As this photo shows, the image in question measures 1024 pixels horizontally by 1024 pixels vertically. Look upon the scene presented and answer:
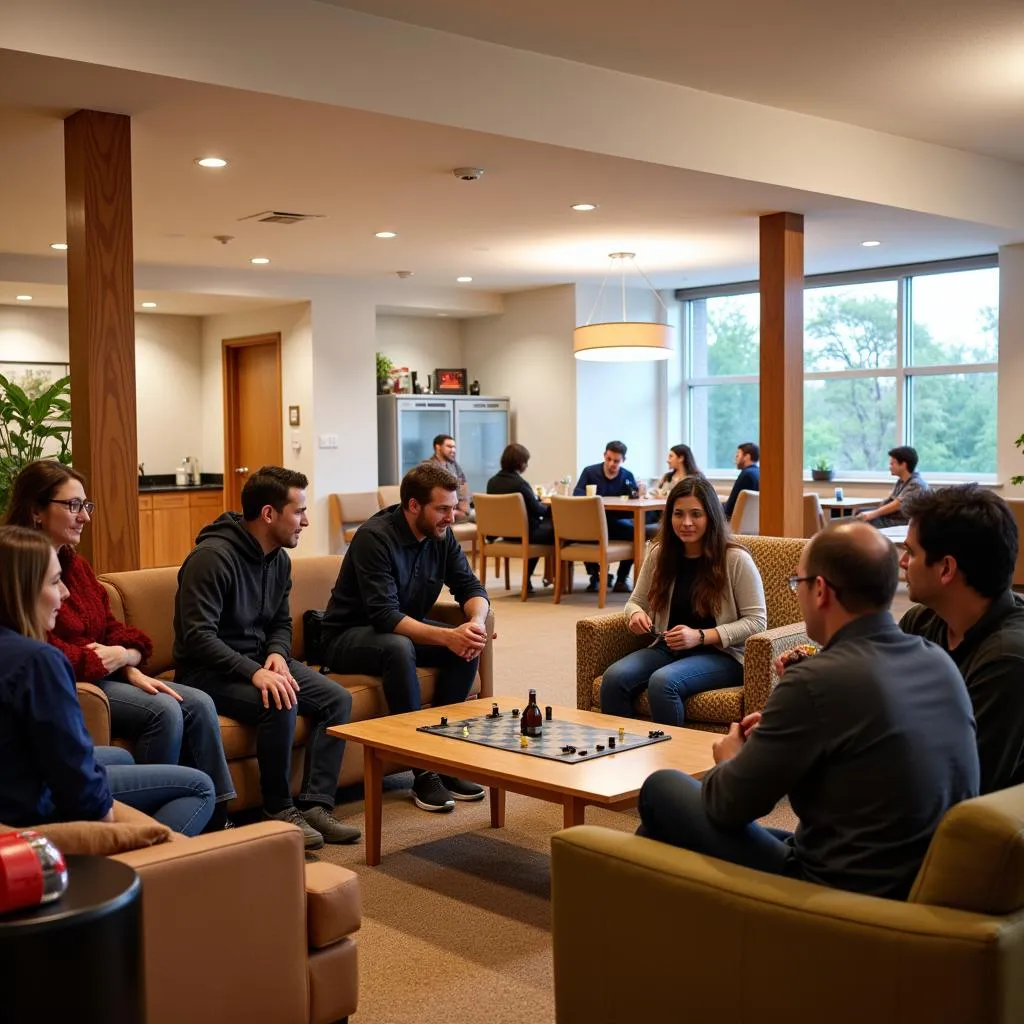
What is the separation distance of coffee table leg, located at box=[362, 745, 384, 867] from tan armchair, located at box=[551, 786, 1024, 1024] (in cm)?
143

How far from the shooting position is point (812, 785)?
207 cm

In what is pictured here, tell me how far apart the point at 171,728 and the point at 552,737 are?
3.63 feet

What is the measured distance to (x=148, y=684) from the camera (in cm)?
369

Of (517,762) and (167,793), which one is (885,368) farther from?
(167,793)

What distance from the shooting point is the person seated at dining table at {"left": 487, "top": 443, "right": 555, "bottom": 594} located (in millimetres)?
9438

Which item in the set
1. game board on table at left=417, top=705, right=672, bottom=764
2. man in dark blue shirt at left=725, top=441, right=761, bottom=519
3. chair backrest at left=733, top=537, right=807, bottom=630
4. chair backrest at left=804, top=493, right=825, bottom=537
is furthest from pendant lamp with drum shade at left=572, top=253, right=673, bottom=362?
game board on table at left=417, top=705, right=672, bottom=764

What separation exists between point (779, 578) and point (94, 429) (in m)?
2.71

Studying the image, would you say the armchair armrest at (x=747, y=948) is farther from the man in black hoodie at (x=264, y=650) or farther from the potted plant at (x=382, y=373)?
the potted plant at (x=382, y=373)

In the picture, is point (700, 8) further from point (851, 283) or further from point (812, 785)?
point (851, 283)

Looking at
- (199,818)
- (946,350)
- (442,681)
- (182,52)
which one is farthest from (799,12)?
(946,350)

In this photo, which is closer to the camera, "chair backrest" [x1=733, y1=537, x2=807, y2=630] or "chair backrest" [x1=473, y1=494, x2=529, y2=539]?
"chair backrest" [x1=733, y1=537, x2=807, y2=630]

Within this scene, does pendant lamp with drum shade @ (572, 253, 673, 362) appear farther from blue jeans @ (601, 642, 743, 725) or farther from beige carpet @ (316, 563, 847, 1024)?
beige carpet @ (316, 563, 847, 1024)

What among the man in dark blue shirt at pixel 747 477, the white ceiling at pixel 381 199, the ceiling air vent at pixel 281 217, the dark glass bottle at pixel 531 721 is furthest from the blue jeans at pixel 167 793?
the man in dark blue shirt at pixel 747 477

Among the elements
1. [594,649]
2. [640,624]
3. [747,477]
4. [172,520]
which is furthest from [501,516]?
[640,624]
